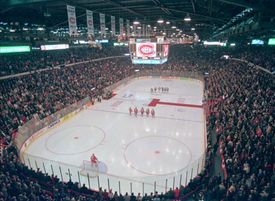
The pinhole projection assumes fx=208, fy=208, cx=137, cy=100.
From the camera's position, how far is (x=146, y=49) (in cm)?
1761

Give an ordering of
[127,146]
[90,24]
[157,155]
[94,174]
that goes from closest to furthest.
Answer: [94,174]
[157,155]
[127,146]
[90,24]

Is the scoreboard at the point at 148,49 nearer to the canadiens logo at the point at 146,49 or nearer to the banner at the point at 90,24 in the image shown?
the canadiens logo at the point at 146,49

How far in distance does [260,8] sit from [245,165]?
6.66 m

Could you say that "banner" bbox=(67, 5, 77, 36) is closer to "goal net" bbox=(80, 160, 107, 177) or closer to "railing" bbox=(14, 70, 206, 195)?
"railing" bbox=(14, 70, 206, 195)

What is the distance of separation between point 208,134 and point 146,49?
8698 mm

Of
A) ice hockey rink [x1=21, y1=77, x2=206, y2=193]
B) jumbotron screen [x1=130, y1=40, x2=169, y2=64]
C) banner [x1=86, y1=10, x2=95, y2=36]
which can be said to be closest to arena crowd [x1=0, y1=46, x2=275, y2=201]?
ice hockey rink [x1=21, y1=77, x2=206, y2=193]

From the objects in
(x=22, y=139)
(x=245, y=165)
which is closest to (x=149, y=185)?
(x=245, y=165)

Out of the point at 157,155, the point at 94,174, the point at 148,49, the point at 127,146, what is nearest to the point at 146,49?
the point at 148,49

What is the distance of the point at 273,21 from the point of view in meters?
9.84

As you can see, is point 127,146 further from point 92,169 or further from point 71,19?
point 71,19

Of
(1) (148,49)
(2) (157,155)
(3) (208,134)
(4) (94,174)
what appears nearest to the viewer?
(4) (94,174)

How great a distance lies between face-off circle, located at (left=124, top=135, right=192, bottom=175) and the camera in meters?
11.4

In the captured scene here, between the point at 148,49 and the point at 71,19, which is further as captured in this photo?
the point at 148,49

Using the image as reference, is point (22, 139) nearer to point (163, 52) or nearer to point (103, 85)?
point (163, 52)
